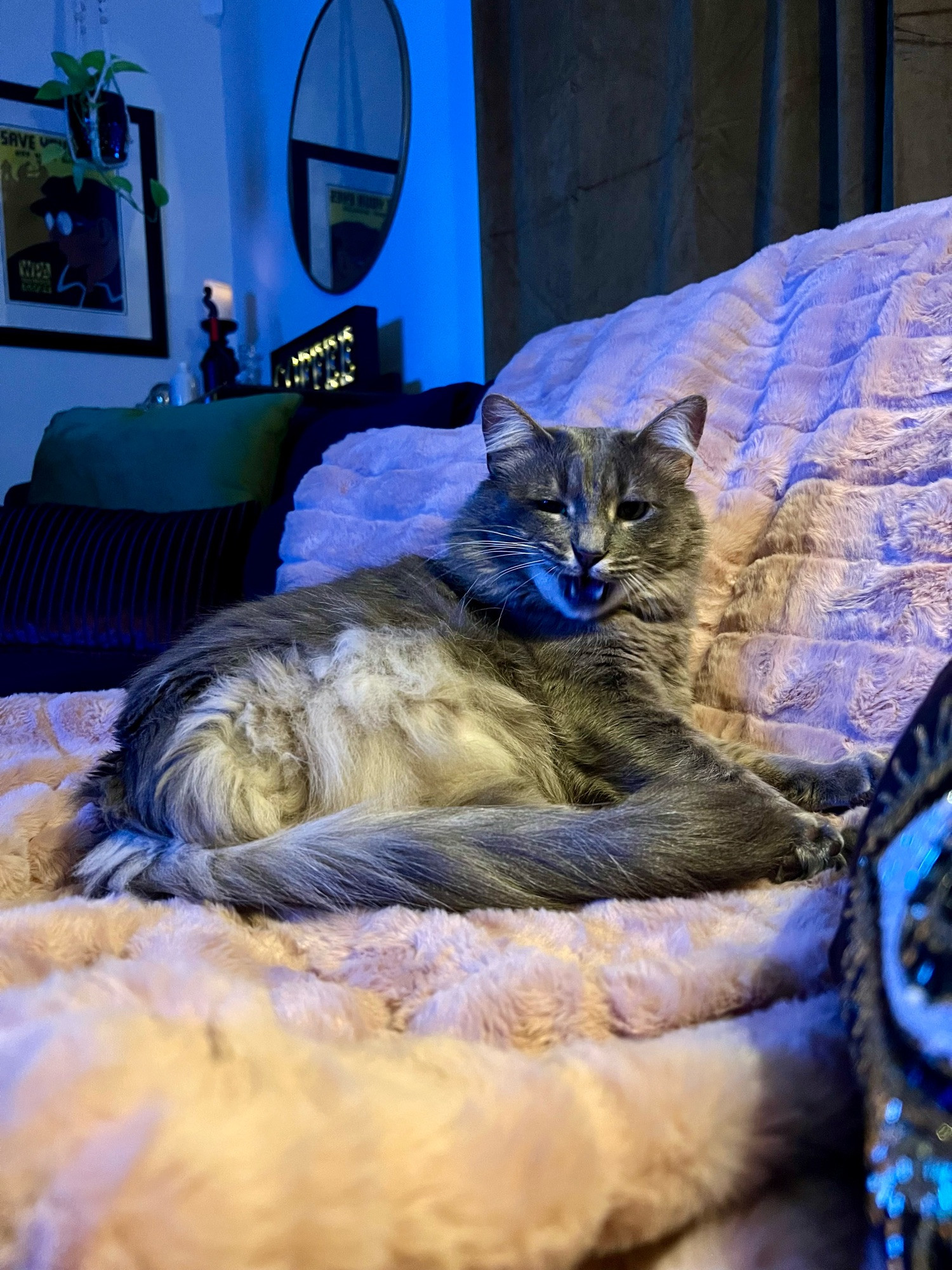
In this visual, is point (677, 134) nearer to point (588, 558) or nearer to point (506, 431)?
point (506, 431)

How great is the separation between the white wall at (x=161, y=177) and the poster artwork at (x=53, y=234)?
25cm

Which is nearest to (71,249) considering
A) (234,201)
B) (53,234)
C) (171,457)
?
(53,234)

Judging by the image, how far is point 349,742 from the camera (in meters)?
1.05

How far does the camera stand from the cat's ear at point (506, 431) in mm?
1302

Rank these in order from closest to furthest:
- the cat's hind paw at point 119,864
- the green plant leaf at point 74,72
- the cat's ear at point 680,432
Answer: the cat's hind paw at point 119,864, the cat's ear at point 680,432, the green plant leaf at point 74,72

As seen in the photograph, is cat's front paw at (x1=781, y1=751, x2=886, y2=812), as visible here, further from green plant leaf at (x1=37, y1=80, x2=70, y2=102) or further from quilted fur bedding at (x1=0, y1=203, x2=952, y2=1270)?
green plant leaf at (x1=37, y1=80, x2=70, y2=102)

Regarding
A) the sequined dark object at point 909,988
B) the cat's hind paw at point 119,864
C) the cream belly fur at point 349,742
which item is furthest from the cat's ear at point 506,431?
the sequined dark object at point 909,988

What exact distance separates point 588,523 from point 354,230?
2774 millimetres

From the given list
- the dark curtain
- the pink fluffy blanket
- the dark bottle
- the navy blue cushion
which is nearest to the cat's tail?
the pink fluffy blanket

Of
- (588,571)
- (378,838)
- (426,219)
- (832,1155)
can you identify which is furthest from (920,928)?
(426,219)

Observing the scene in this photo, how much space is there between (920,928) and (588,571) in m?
0.80

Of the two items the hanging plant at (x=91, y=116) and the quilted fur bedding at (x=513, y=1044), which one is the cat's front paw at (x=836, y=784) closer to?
the quilted fur bedding at (x=513, y=1044)

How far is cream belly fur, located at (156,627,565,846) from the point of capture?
0.94 metres

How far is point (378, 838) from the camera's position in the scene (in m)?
0.82
